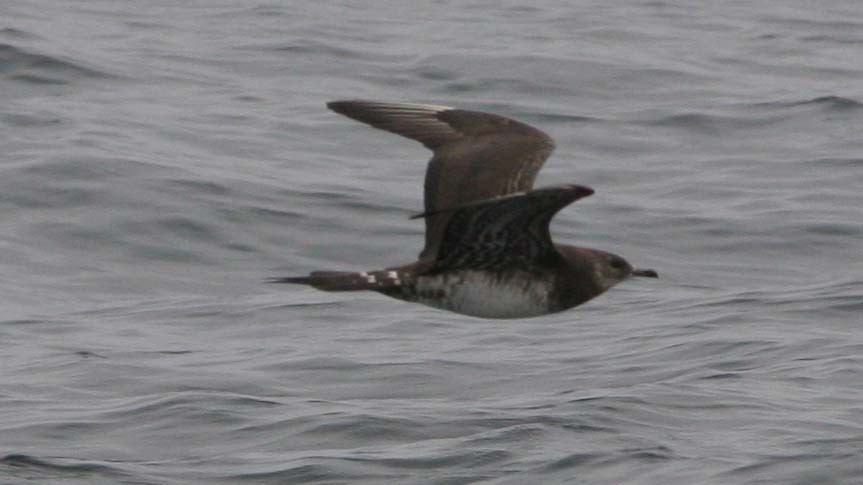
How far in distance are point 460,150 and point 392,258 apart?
3813 mm

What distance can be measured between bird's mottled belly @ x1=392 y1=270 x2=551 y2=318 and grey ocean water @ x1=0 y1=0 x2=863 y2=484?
29.7 inches

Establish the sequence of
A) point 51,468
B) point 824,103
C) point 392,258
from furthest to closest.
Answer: point 824,103
point 392,258
point 51,468

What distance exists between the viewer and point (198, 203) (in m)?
12.6

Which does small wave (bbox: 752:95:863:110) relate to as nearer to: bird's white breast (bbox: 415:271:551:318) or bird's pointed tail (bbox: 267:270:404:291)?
bird's white breast (bbox: 415:271:551:318)

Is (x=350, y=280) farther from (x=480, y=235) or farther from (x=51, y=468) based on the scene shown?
(x=51, y=468)

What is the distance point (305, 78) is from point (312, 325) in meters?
6.04

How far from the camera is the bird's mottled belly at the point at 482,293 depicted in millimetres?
7707

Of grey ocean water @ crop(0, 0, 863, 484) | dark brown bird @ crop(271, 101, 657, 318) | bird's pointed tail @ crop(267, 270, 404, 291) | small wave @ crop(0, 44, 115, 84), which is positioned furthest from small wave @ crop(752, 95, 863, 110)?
bird's pointed tail @ crop(267, 270, 404, 291)

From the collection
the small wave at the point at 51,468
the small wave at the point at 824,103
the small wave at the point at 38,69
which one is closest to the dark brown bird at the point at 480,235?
the small wave at the point at 51,468

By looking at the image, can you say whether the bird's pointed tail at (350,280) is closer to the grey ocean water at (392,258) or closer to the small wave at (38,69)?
the grey ocean water at (392,258)

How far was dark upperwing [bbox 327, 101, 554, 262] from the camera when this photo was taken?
7832mm

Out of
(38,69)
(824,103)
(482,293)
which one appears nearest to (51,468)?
(482,293)

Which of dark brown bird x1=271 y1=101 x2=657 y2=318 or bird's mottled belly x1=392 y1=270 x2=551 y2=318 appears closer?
dark brown bird x1=271 y1=101 x2=657 y2=318

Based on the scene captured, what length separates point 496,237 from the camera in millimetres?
7598
